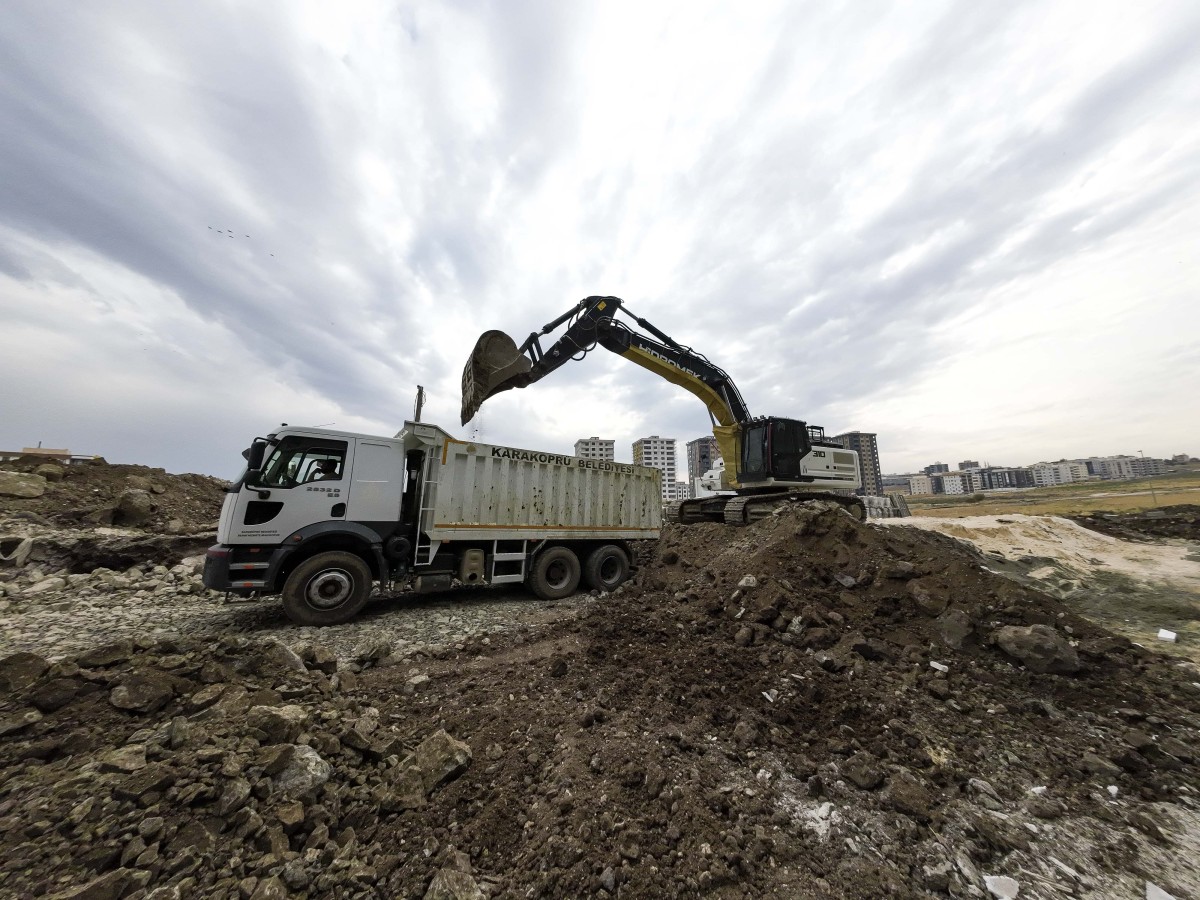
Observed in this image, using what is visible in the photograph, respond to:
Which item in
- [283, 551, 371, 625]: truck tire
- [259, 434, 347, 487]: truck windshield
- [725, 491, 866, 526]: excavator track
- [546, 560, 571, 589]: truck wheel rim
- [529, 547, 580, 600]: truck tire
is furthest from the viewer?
[725, 491, 866, 526]: excavator track

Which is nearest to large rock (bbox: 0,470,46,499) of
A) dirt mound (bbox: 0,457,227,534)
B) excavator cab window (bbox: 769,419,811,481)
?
dirt mound (bbox: 0,457,227,534)

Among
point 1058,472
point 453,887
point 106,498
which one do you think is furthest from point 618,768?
point 1058,472

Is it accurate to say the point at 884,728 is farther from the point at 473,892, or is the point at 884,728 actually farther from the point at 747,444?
the point at 747,444

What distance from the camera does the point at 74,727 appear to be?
9.02 feet

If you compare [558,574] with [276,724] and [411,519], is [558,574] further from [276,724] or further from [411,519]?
[276,724]

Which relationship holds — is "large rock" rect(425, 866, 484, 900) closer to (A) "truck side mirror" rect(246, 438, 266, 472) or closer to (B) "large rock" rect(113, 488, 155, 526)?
(A) "truck side mirror" rect(246, 438, 266, 472)

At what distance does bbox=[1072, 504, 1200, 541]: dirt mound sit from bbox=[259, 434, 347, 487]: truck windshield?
2298 cm

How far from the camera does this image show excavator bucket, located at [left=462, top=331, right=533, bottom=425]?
8.52 meters

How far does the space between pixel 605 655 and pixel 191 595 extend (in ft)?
25.8

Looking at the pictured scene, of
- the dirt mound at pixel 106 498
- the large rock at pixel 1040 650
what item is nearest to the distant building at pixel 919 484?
the large rock at pixel 1040 650

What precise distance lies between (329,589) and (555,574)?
11.9ft

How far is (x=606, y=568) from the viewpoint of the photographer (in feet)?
29.0

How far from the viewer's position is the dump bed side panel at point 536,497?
7266 millimetres

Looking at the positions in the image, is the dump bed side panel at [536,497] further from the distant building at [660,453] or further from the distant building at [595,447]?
the distant building at [660,453]
